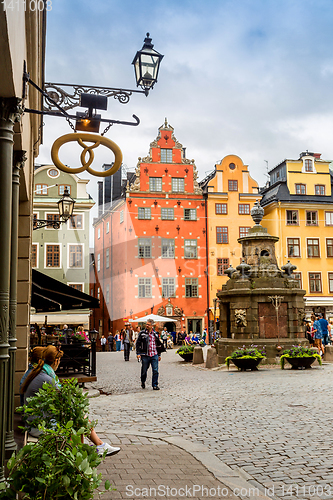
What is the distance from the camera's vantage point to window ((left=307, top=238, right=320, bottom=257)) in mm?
43688

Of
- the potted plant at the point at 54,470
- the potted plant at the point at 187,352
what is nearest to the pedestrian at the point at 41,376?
the potted plant at the point at 54,470

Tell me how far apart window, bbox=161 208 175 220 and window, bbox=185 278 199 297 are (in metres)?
5.45

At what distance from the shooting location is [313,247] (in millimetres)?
43875

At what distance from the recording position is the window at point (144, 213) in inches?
1657

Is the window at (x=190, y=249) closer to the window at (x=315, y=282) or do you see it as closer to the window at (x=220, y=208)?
the window at (x=220, y=208)

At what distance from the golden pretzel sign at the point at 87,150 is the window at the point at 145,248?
3697cm

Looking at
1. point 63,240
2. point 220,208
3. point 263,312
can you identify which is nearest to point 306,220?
point 220,208

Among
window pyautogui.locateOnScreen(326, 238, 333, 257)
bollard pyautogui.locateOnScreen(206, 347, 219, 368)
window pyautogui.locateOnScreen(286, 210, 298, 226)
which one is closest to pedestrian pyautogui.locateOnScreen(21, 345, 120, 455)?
bollard pyautogui.locateOnScreen(206, 347, 219, 368)

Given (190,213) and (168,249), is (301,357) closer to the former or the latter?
(168,249)

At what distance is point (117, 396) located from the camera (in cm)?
1156

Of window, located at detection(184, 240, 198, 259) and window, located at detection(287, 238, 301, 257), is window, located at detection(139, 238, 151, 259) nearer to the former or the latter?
window, located at detection(184, 240, 198, 259)

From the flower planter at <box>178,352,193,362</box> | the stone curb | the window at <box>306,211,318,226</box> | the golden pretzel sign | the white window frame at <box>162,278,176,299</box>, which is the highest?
the window at <box>306,211,318,226</box>

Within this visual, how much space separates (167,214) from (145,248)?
3500 millimetres

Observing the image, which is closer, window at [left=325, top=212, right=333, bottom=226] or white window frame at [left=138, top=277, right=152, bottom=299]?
white window frame at [left=138, top=277, right=152, bottom=299]
